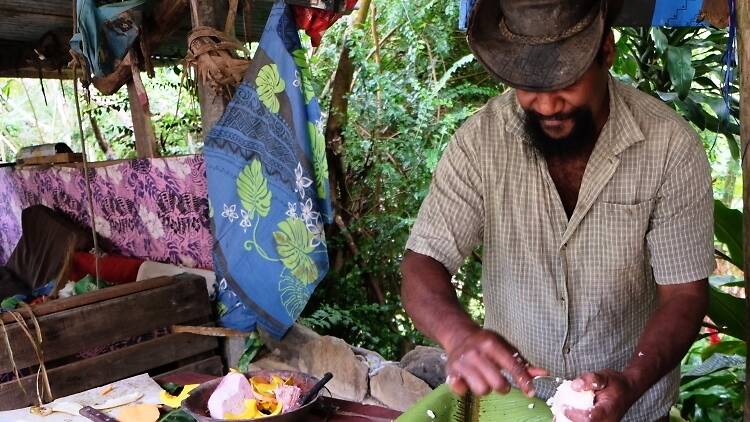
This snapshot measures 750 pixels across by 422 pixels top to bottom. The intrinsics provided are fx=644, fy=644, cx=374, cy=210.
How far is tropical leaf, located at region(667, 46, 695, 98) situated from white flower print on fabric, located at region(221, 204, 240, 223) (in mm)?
2306

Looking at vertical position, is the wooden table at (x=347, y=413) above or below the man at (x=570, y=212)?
below

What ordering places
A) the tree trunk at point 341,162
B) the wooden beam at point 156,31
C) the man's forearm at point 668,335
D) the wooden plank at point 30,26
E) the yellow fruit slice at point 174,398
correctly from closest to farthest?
the man's forearm at point 668,335
the yellow fruit slice at point 174,398
the wooden beam at point 156,31
the wooden plank at point 30,26
the tree trunk at point 341,162

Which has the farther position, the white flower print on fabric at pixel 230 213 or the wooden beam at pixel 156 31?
the wooden beam at pixel 156 31

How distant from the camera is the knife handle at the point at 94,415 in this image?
172 cm

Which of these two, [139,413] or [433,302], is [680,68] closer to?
[433,302]

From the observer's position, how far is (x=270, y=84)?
2961 millimetres

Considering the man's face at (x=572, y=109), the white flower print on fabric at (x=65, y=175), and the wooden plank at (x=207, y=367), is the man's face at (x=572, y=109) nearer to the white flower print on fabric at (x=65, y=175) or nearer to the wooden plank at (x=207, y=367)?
the wooden plank at (x=207, y=367)

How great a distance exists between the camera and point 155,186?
156 inches

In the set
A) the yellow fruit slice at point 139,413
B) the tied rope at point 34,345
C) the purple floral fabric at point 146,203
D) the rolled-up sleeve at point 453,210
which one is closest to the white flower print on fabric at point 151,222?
the purple floral fabric at point 146,203

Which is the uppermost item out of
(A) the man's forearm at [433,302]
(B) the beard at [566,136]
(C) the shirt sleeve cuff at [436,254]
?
(B) the beard at [566,136]

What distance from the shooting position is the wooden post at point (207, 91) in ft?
10.2

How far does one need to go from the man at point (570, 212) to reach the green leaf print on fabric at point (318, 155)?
128cm

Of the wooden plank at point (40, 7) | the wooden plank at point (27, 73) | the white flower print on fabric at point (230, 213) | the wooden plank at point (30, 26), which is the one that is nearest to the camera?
the white flower print on fabric at point (230, 213)

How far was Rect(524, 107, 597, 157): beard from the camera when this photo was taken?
1545 millimetres
